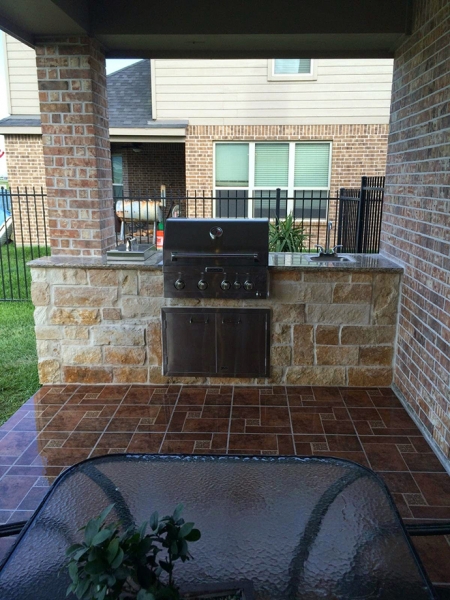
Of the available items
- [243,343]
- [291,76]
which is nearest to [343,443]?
[243,343]

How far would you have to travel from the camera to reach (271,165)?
937 centimetres

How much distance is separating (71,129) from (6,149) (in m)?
7.45

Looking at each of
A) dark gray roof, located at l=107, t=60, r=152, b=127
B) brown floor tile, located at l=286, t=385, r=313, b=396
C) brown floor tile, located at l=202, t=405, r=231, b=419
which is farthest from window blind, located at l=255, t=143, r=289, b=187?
brown floor tile, located at l=202, t=405, r=231, b=419

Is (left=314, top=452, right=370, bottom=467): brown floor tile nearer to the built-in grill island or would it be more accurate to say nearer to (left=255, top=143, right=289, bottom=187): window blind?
the built-in grill island

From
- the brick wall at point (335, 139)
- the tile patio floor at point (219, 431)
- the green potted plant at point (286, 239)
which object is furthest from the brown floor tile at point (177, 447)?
the brick wall at point (335, 139)

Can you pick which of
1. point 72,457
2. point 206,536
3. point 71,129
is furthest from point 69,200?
point 206,536

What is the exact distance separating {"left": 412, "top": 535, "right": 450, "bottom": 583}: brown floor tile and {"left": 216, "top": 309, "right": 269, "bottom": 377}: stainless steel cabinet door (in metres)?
1.73

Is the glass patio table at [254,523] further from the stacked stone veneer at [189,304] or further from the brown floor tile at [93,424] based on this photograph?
the stacked stone veneer at [189,304]

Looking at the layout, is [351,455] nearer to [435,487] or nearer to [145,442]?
[435,487]

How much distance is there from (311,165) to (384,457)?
24.0 feet

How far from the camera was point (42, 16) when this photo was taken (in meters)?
3.10

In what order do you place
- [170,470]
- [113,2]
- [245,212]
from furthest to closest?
[245,212] < [113,2] < [170,470]

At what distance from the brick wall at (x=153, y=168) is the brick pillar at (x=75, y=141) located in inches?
292

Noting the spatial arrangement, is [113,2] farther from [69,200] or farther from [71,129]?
[69,200]
